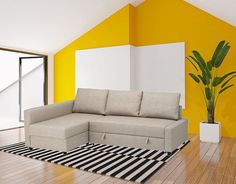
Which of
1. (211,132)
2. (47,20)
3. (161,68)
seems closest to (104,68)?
(161,68)

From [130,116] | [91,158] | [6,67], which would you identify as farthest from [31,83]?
[91,158]

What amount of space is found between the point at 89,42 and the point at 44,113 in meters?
2.67

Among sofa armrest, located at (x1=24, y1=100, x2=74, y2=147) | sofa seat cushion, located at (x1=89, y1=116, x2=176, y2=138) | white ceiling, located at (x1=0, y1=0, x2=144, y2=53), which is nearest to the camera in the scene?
sofa seat cushion, located at (x1=89, y1=116, x2=176, y2=138)

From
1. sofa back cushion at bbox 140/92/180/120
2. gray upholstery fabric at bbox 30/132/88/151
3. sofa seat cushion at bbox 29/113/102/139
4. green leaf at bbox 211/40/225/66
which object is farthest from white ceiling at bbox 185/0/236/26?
gray upholstery fabric at bbox 30/132/88/151

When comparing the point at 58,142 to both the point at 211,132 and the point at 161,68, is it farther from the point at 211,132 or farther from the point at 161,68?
the point at 161,68

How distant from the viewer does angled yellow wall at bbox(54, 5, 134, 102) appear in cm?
527

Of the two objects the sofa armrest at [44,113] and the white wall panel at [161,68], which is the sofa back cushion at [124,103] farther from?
the white wall panel at [161,68]

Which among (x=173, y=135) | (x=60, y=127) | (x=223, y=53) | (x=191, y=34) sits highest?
(x=191, y=34)

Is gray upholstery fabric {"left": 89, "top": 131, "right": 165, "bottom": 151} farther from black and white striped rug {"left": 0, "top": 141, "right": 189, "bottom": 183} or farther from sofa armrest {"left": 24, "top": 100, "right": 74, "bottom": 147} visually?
sofa armrest {"left": 24, "top": 100, "right": 74, "bottom": 147}

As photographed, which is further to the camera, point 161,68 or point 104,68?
point 104,68

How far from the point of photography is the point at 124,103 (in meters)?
3.94

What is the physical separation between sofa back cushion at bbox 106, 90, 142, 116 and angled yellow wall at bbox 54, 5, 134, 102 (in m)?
1.66

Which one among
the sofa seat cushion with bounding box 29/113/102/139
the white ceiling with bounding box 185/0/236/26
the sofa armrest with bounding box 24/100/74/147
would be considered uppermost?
the white ceiling with bounding box 185/0/236/26

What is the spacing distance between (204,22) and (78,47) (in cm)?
310
